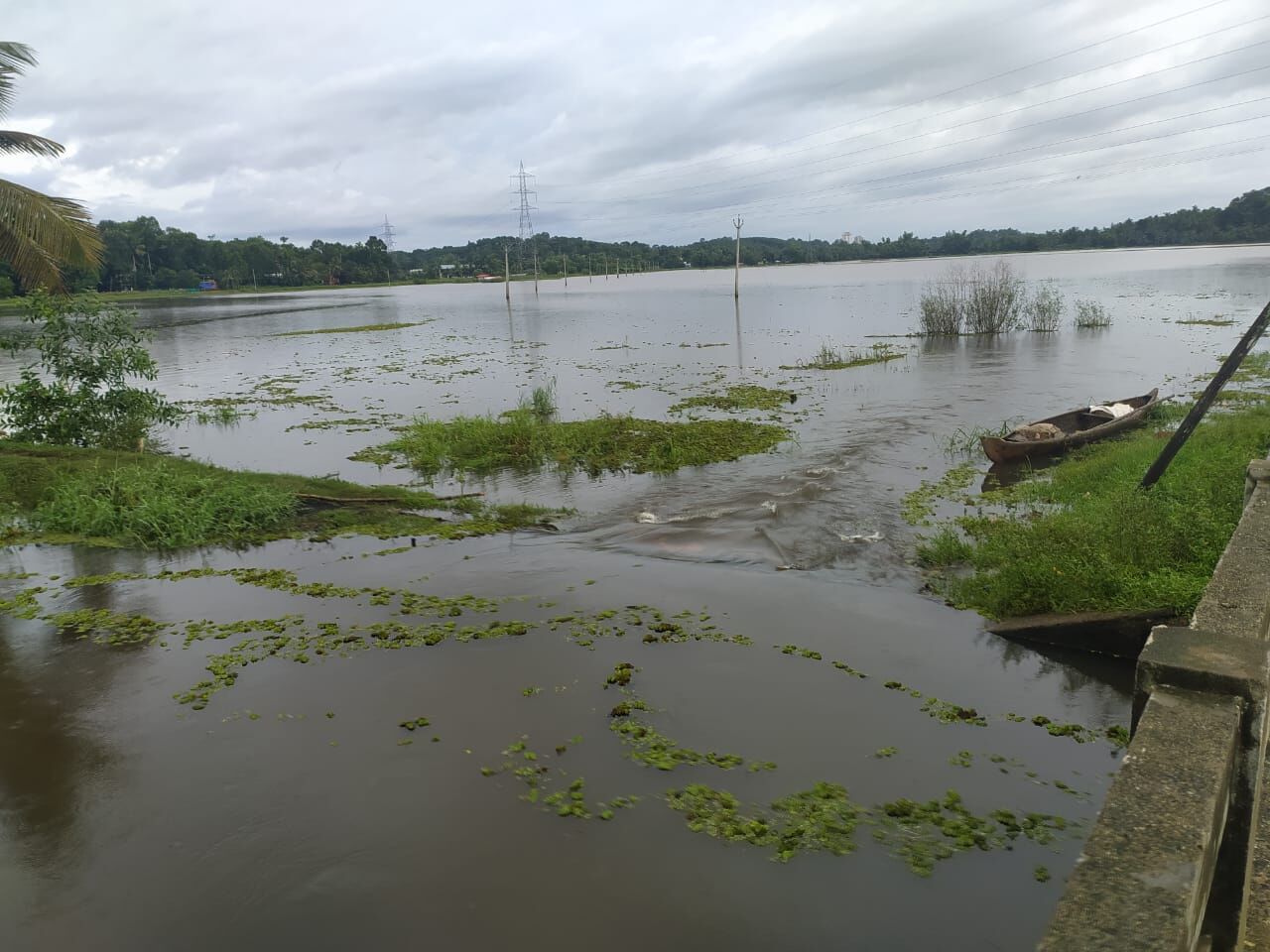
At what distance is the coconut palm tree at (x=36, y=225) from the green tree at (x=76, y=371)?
3.74ft

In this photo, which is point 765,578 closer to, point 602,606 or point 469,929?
point 602,606

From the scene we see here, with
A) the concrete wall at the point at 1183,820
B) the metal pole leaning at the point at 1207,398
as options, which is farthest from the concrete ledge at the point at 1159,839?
the metal pole leaning at the point at 1207,398

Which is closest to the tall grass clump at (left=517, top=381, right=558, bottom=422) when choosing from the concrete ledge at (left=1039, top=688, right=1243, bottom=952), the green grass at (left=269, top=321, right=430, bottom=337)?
the concrete ledge at (left=1039, top=688, right=1243, bottom=952)

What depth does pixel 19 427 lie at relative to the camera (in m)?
16.6

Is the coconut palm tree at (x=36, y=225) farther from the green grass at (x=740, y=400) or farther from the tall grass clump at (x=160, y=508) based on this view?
the green grass at (x=740, y=400)

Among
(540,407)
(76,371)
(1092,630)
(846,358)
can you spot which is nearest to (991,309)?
(846,358)

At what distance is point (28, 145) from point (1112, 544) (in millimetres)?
17979

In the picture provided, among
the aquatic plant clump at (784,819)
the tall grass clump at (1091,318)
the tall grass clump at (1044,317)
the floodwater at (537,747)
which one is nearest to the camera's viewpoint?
the floodwater at (537,747)

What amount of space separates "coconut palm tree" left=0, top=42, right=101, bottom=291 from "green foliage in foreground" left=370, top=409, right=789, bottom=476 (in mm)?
6825

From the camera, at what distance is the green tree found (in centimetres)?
1593

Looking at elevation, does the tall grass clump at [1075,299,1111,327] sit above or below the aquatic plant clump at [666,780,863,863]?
above

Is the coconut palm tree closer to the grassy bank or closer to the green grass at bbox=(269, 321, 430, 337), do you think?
the grassy bank

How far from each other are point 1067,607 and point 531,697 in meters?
5.37

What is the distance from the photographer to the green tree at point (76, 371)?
52.3ft
